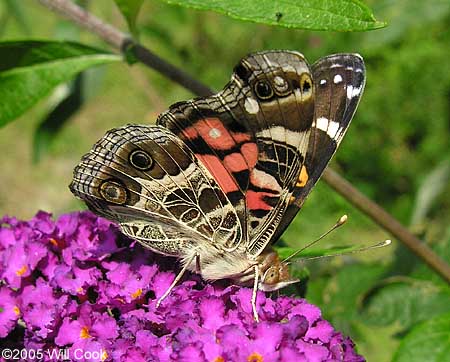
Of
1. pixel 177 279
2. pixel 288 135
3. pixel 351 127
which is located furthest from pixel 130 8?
pixel 351 127

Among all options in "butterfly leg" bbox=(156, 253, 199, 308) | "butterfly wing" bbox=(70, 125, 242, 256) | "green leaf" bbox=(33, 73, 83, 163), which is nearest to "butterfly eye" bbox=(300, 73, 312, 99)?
"butterfly wing" bbox=(70, 125, 242, 256)

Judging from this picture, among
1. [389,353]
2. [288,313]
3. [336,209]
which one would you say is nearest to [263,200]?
[288,313]

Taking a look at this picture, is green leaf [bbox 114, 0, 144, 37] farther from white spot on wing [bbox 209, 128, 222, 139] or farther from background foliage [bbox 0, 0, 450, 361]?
white spot on wing [bbox 209, 128, 222, 139]

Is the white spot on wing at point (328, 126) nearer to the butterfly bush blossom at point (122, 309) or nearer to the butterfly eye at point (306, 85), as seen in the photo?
the butterfly eye at point (306, 85)

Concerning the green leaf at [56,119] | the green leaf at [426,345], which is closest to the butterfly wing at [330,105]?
the green leaf at [426,345]

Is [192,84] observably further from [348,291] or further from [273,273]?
[348,291]

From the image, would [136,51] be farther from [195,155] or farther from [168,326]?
[168,326]
